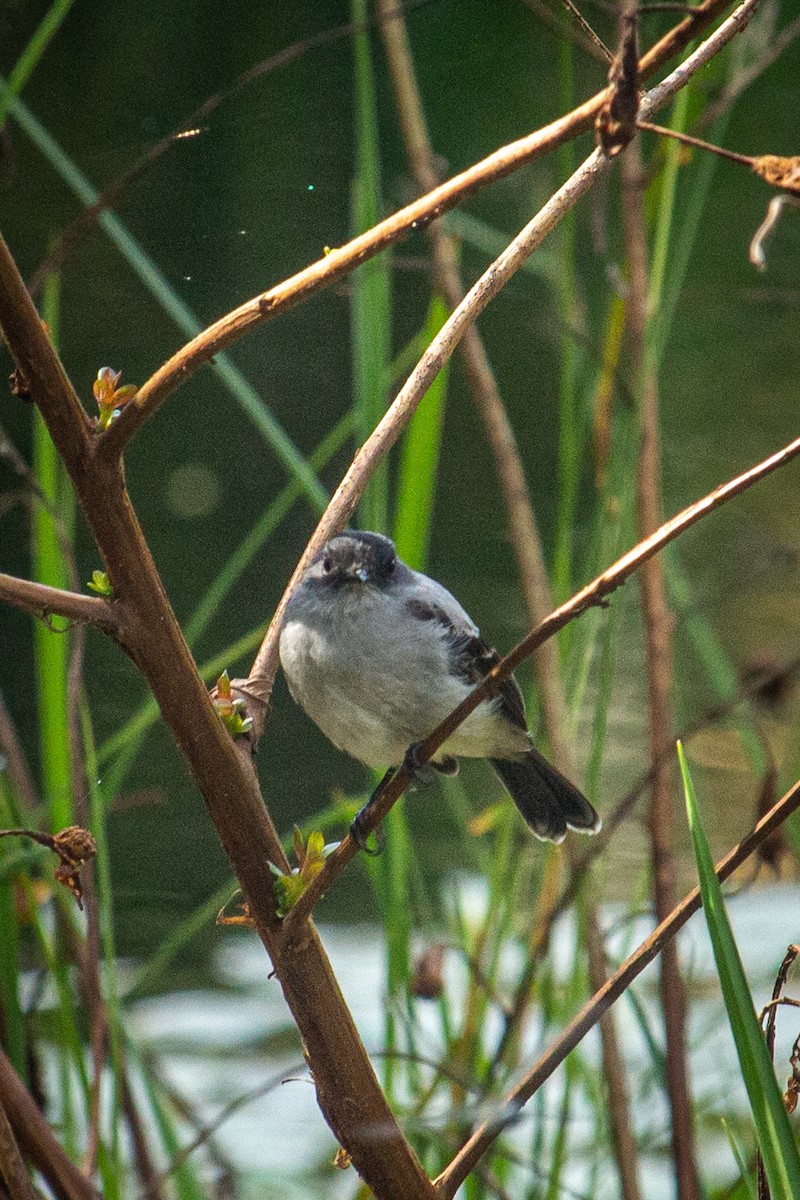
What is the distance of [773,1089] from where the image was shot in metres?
1.17

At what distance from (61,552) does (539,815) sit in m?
0.94

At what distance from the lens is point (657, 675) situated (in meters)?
2.60

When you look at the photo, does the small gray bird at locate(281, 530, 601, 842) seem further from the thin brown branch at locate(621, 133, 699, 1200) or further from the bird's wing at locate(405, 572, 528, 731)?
the thin brown branch at locate(621, 133, 699, 1200)

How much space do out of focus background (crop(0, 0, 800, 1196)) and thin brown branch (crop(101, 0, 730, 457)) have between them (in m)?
0.63

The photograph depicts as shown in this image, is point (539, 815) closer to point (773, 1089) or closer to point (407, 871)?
point (407, 871)

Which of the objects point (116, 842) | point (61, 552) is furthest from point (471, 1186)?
point (116, 842)

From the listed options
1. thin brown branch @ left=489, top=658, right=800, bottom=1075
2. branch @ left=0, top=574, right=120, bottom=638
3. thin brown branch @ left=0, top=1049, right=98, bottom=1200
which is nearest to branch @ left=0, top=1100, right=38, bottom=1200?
thin brown branch @ left=0, top=1049, right=98, bottom=1200

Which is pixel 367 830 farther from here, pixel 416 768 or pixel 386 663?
pixel 386 663

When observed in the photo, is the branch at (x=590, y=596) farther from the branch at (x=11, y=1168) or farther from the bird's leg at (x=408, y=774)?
the branch at (x=11, y=1168)

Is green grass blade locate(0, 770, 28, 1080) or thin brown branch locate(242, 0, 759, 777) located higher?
thin brown branch locate(242, 0, 759, 777)

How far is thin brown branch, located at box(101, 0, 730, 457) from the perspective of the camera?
993 mm

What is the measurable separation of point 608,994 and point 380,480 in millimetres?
1206

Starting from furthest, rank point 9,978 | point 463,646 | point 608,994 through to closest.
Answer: point 463,646
point 9,978
point 608,994

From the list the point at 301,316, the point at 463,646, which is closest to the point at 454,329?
the point at 463,646
